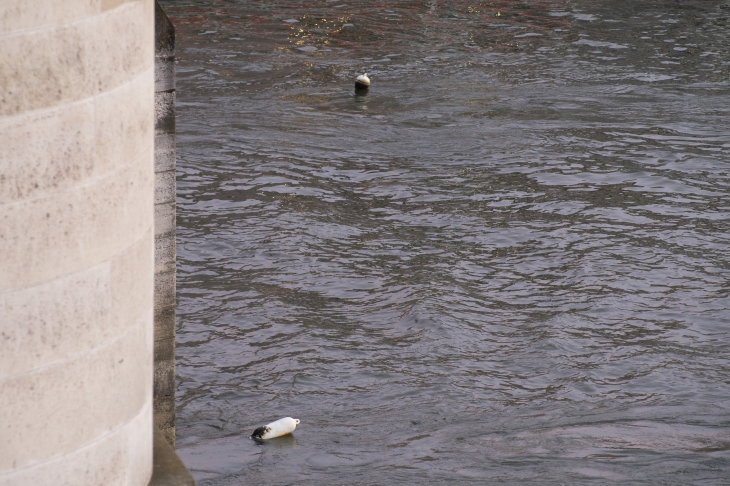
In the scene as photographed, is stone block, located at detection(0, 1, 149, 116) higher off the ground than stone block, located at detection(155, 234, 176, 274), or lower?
higher

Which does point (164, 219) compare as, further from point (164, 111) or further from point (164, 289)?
point (164, 111)

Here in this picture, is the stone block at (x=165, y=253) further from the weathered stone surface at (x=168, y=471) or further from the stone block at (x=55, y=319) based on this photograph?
the stone block at (x=55, y=319)

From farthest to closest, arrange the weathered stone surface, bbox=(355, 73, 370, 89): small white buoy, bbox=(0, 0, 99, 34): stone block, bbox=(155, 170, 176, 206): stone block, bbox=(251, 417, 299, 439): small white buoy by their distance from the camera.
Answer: bbox=(355, 73, 370, 89): small white buoy, bbox=(251, 417, 299, 439): small white buoy, bbox=(155, 170, 176, 206): stone block, the weathered stone surface, bbox=(0, 0, 99, 34): stone block

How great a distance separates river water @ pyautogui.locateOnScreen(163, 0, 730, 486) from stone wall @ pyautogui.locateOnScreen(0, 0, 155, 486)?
162 inches

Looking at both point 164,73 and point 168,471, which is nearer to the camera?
point 168,471

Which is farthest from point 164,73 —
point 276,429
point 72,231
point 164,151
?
point 276,429

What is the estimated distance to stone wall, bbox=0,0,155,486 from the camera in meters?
3.99

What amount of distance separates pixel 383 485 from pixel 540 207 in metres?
7.93

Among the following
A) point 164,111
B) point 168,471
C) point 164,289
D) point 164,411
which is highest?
point 164,111

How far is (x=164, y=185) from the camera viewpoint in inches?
287

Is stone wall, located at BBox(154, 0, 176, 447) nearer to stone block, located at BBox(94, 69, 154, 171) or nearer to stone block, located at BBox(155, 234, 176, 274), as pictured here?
stone block, located at BBox(155, 234, 176, 274)

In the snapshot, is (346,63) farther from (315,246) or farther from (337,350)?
(337,350)

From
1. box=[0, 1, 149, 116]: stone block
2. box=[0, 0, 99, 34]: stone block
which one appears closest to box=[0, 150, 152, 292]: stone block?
box=[0, 1, 149, 116]: stone block

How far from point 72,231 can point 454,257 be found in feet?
32.2
